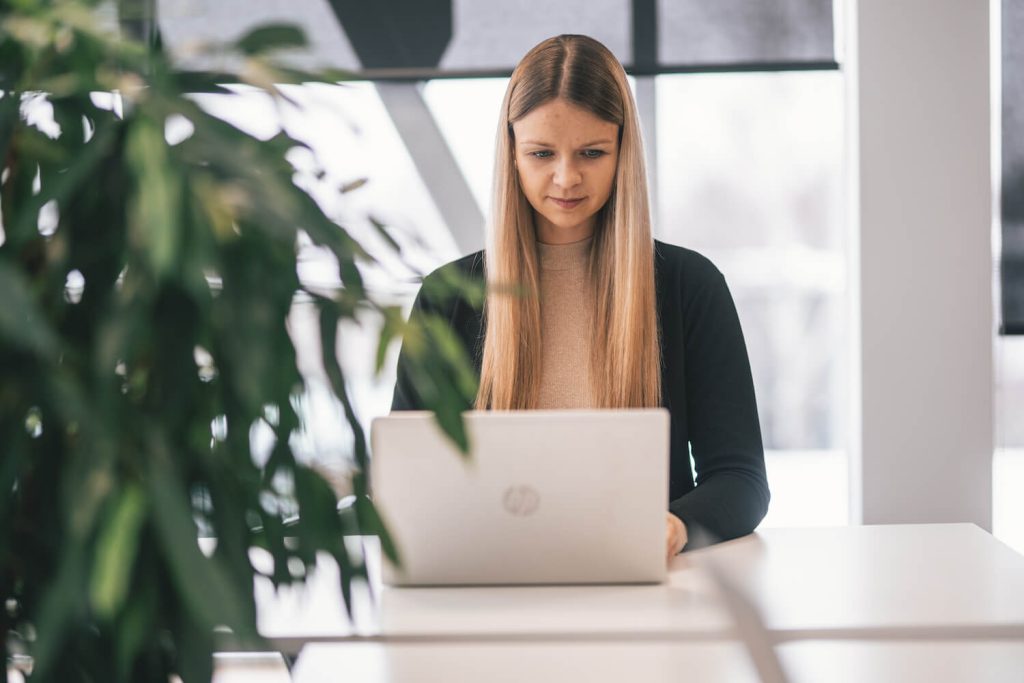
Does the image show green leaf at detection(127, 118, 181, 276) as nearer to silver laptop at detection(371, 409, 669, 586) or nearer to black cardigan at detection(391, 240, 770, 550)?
silver laptop at detection(371, 409, 669, 586)

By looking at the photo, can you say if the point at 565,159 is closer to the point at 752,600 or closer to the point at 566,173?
the point at 566,173

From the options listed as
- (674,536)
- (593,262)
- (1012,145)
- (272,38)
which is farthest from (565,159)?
(1012,145)

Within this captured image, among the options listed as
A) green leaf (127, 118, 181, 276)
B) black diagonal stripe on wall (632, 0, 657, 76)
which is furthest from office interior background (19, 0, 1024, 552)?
green leaf (127, 118, 181, 276)

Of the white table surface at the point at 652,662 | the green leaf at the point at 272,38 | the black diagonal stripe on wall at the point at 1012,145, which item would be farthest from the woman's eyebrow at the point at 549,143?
the black diagonal stripe on wall at the point at 1012,145

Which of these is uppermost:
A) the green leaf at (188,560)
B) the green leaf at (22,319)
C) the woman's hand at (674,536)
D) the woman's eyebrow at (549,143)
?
the woman's eyebrow at (549,143)

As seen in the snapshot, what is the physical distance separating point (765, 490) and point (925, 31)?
226 centimetres

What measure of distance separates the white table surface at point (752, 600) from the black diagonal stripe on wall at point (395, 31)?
2.59 meters

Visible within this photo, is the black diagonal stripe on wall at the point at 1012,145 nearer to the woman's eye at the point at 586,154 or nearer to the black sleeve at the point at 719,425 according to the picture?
the black sleeve at the point at 719,425

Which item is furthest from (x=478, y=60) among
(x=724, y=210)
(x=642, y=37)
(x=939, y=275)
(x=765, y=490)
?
(x=765, y=490)

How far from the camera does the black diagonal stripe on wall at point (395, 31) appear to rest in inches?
146

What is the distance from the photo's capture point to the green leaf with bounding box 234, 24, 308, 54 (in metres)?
0.75

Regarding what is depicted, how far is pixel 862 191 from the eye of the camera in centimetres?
351

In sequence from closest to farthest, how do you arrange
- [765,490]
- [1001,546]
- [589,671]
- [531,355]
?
[589,671] → [1001,546] → [765,490] → [531,355]

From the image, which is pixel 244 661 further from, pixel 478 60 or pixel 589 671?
pixel 478 60
